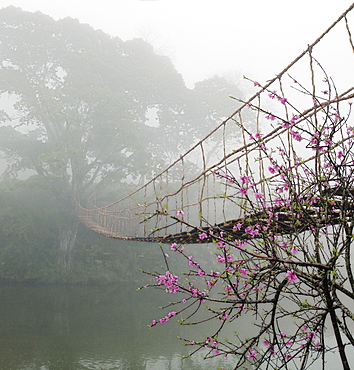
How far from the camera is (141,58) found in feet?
42.5

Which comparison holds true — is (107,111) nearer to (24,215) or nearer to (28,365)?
(24,215)

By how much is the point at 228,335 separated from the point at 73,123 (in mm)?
8111

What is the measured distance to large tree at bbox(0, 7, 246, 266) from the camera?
11.0m

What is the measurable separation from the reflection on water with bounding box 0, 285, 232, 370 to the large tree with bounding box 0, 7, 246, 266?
9.25 ft

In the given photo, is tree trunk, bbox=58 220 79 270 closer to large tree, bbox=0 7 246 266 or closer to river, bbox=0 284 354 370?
large tree, bbox=0 7 246 266

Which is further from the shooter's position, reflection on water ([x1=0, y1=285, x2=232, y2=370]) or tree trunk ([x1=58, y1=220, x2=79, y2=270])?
tree trunk ([x1=58, y1=220, x2=79, y2=270])

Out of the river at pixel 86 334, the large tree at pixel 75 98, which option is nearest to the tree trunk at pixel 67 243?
the large tree at pixel 75 98

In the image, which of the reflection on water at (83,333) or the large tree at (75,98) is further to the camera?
the large tree at (75,98)

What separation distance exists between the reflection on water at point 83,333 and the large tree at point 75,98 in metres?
2.82

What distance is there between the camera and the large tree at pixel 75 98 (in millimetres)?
11016

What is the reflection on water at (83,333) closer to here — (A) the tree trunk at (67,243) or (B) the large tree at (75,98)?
(A) the tree trunk at (67,243)

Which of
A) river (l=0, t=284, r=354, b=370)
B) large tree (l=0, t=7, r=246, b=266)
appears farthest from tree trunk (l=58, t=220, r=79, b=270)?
river (l=0, t=284, r=354, b=370)

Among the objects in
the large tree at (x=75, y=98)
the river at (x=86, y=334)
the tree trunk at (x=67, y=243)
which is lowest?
the river at (x=86, y=334)

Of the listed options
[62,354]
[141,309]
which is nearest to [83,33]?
[141,309]
